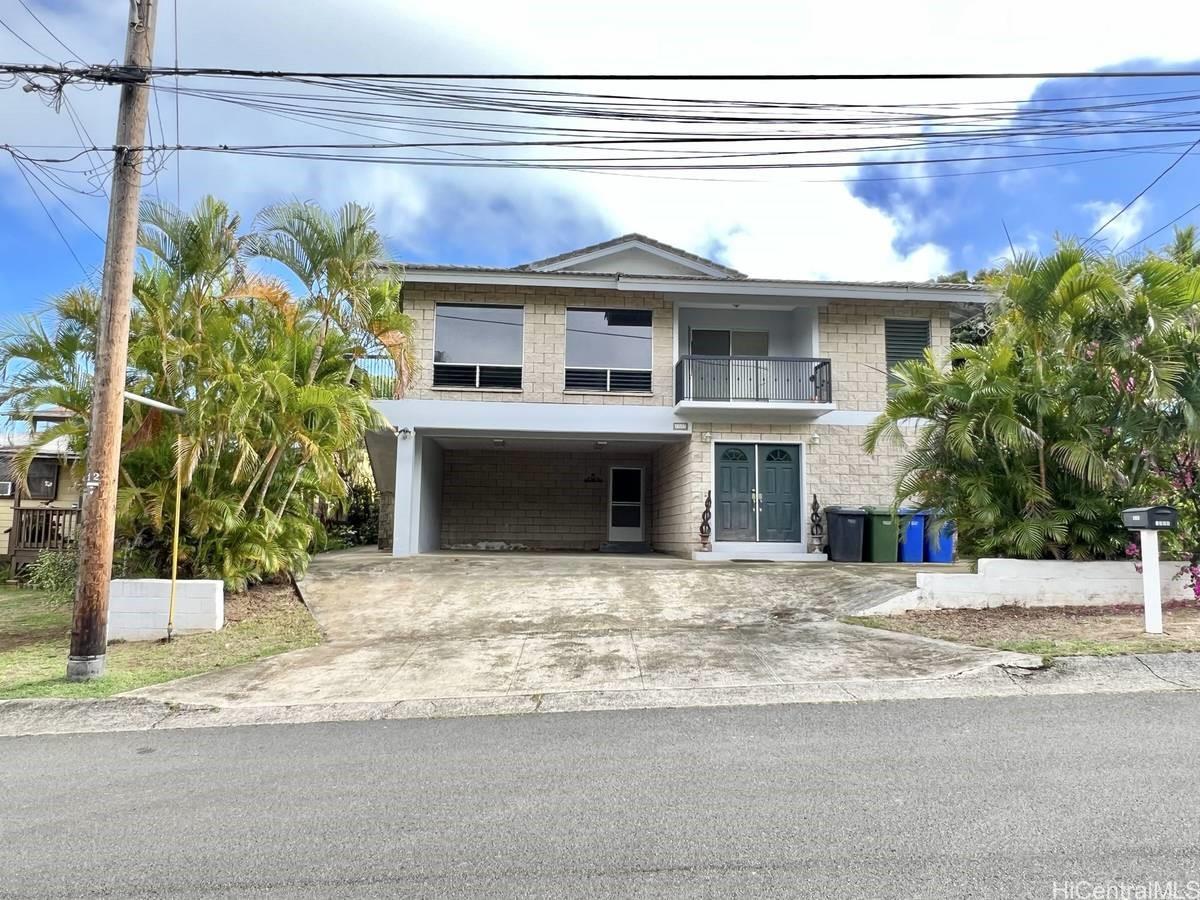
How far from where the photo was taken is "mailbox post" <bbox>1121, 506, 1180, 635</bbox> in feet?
24.1

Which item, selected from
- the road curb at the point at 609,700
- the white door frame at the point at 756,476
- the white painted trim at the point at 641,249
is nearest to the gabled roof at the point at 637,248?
the white painted trim at the point at 641,249

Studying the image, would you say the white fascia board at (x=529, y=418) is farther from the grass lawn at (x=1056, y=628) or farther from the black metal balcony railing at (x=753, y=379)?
the grass lawn at (x=1056, y=628)

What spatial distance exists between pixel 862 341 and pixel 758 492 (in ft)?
12.9

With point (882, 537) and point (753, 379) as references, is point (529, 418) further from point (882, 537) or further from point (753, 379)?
point (882, 537)

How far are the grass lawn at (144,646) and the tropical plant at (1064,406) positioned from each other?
7.69 meters

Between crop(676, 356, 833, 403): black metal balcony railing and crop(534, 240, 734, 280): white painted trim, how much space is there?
96.7 inches

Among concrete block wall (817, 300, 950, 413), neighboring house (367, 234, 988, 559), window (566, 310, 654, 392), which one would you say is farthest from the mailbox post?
window (566, 310, 654, 392)

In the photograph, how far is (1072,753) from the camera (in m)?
4.46

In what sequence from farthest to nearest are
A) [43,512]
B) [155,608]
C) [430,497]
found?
[430,497] < [43,512] < [155,608]

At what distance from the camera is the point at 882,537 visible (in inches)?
570

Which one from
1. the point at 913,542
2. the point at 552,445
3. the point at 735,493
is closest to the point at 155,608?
the point at 552,445

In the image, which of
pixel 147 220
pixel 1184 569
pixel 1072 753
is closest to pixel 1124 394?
pixel 1184 569

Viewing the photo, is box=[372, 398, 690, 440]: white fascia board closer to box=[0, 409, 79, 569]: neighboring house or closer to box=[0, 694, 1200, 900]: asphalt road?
box=[0, 409, 79, 569]: neighboring house

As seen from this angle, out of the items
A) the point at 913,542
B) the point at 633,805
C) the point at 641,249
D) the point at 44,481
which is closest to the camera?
the point at 633,805
